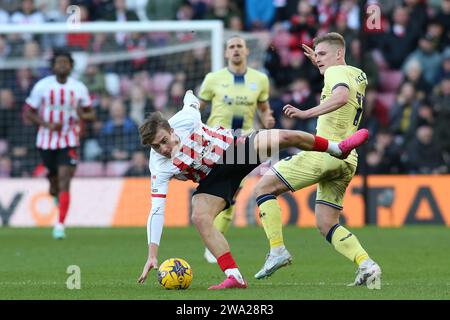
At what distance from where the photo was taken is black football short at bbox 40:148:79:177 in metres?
17.9

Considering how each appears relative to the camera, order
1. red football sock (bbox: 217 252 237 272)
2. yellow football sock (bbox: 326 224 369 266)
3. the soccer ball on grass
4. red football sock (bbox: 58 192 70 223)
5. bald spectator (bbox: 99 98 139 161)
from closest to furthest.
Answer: red football sock (bbox: 217 252 237 272)
the soccer ball on grass
yellow football sock (bbox: 326 224 369 266)
red football sock (bbox: 58 192 70 223)
bald spectator (bbox: 99 98 139 161)

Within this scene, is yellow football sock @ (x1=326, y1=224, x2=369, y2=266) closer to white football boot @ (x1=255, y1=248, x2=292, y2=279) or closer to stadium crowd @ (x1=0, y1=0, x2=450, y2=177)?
white football boot @ (x1=255, y1=248, x2=292, y2=279)

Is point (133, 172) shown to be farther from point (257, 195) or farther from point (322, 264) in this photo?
point (257, 195)

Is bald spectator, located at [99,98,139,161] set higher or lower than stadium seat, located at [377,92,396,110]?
lower

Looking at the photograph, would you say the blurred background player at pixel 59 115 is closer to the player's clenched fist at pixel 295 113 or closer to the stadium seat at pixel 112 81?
the stadium seat at pixel 112 81

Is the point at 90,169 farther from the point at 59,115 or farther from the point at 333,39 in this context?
the point at 333,39

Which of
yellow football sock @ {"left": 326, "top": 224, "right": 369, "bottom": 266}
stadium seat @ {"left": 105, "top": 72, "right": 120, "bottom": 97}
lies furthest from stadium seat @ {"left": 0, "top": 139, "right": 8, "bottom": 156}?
yellow football sock @ {"left": 326, "top": 224, "right": 369, "bottom": 266}

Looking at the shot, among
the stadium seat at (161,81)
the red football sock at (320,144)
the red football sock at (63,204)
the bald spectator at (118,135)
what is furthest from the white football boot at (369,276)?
the stadium seat at (161,81)

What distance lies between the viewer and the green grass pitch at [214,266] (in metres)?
9.75

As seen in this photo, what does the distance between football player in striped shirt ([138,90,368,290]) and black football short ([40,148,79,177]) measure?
781 cm

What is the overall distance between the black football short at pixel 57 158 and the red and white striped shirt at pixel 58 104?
0.08m

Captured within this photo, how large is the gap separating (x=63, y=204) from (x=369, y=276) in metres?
8.49

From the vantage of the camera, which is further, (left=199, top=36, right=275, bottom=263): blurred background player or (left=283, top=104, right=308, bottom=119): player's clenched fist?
(left=199, top=36, right=275, bottom=263): blurred background player
